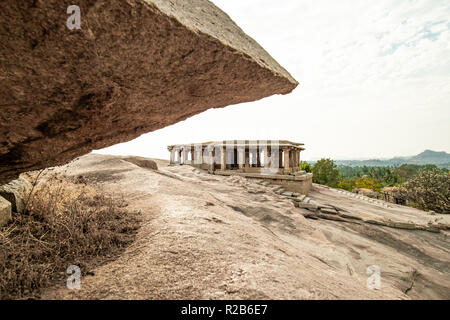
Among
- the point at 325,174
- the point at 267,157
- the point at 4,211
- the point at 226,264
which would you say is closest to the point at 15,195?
the point at 4,211

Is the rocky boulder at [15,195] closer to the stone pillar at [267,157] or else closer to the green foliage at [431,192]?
the stone pillar at [267,157]

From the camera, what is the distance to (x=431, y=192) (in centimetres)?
1927

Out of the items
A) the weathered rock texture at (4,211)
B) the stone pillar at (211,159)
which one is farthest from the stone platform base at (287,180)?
the weathered rock texture at (4,211)

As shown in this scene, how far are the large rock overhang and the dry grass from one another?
0.78 m

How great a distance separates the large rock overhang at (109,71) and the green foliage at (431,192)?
953 inches

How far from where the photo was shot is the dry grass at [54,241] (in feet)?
5.94

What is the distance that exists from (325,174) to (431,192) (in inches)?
448

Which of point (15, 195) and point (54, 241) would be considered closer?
point (54, 241)

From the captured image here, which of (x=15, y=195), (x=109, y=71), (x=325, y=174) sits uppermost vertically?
(x=109, y=71)

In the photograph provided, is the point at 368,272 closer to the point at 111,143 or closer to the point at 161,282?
the point at 161,282

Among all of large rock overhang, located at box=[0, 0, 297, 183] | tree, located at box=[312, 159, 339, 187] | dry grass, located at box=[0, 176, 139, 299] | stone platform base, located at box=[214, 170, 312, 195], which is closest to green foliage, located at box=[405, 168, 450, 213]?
tree, located at box=[312, 159, 339, 187]

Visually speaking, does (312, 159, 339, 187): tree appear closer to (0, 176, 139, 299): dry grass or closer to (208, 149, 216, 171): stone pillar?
(208, 149, 216, 171): stone pillar

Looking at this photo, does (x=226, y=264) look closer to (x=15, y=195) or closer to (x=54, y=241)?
(x=54, y=241)
